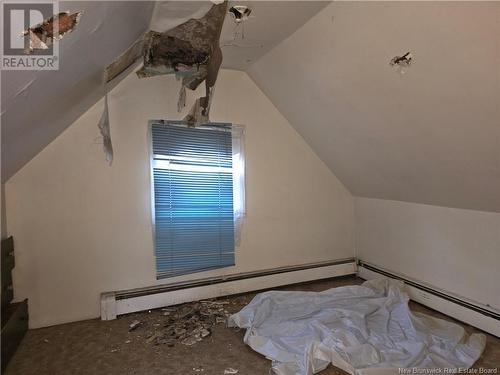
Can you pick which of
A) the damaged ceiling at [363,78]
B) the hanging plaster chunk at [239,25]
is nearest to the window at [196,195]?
the damaged ceiling at [363,78]

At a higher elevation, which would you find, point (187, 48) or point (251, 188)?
point (187, 48)

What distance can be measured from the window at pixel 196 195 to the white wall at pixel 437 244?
1.62m

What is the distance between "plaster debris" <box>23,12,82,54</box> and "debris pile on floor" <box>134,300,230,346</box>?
86.9 inches

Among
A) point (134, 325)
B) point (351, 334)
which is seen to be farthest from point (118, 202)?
point (351, 334)

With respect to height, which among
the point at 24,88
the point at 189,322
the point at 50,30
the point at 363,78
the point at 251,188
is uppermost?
the point at 363,78

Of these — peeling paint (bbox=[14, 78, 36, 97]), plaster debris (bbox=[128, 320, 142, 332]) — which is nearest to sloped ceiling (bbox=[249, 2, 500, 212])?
peeling paint (bbox=[14, 78, 36, 97])

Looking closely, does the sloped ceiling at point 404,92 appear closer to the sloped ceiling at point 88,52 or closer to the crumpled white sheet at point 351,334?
the sloped ceiling at point 88,52

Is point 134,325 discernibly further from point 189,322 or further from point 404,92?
point 404,92

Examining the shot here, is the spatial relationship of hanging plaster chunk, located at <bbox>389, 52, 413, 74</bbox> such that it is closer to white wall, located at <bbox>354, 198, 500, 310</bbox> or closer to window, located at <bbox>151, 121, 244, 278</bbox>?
white wall, located at <bbox>354, 198, 500, 310</bbox>

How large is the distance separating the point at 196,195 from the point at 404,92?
2.08 meters

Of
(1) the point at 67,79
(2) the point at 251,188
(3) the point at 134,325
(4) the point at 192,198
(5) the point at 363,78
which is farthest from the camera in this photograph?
(2) the point at 251,188

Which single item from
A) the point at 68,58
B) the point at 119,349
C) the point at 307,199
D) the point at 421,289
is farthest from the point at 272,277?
the point at 68,58

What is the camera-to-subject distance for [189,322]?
9.40ft

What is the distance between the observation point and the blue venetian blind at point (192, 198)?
318 centimetres
